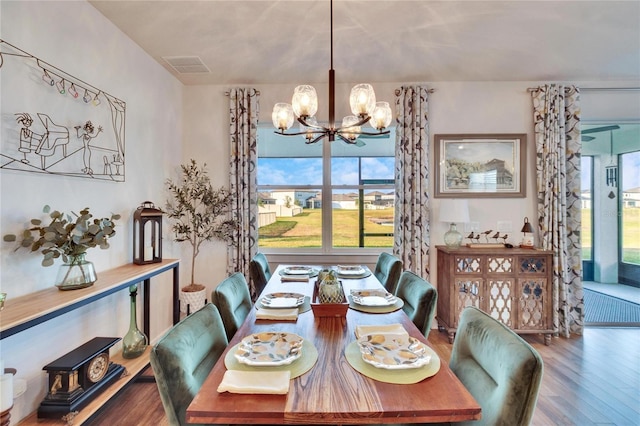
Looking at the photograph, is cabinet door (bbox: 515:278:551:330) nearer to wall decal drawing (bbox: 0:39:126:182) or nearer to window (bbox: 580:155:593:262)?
window (bbox: 580:155:593:262)

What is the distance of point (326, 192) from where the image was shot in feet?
12.0

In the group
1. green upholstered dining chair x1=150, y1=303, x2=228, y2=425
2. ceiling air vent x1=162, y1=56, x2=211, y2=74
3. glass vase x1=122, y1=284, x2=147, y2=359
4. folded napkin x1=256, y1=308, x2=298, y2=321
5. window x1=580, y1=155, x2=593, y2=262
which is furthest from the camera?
window x1=580, y1=155, x2=593, y2=262

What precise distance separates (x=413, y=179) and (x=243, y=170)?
1934 mm

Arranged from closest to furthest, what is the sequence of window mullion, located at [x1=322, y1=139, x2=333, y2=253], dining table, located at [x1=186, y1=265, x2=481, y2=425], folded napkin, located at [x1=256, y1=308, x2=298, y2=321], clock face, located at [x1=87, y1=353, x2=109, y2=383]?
dining table, located at [x1=186, y1=265, x2=481, y2=425]
folded napkin, located at [x1=256, y1=308, x2=298, y2=321]
clock face, located at [x1=87, y1=353, x2=109, y2=383]
window mullion, located at [x1=322, y1=139, x2=333, y2=253]

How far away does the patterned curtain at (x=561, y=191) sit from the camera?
129 inches

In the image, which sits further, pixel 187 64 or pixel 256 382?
pixel 187 64

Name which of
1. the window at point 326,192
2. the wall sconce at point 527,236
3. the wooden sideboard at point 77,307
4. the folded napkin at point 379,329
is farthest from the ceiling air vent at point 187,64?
the wall sconce at point 527,236

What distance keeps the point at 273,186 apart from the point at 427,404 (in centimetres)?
308

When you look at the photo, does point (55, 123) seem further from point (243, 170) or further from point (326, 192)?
point (326, 192)

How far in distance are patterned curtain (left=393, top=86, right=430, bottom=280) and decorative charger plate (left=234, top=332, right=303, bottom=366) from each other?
2.36m

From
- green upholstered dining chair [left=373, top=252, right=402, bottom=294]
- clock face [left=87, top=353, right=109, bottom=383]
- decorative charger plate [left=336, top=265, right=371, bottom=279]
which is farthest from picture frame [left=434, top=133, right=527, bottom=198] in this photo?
clock face [left=87, top=353, right=109, bottom=383]

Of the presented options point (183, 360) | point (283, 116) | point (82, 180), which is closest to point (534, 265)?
point (283, 116)

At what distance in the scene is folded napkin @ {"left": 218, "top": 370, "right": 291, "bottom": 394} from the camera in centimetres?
96

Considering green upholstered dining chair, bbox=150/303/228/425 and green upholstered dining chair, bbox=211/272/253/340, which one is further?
green upholstered dining chair, bbox=211/272/253/340
